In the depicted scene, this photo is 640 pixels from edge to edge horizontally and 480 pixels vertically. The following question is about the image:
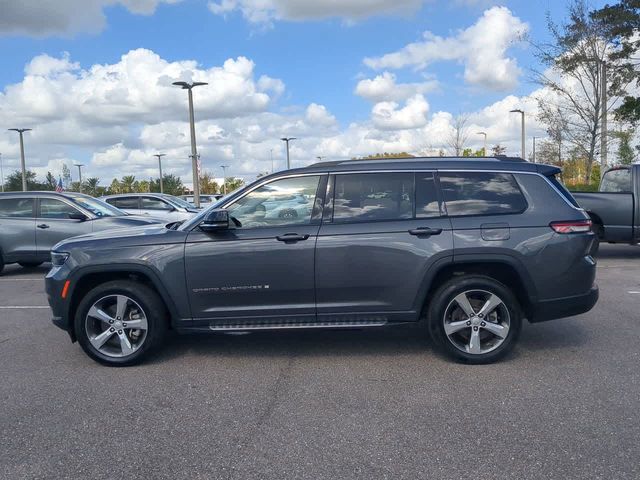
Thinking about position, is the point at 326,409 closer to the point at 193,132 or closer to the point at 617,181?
the point at 617,181

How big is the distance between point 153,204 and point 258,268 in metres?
14.1

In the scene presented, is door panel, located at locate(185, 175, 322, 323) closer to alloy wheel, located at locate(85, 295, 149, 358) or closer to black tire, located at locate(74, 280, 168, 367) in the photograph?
black tire, located at locate(74, 280, 168, 367)

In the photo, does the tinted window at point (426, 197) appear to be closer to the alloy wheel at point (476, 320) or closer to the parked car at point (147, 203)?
the alloy wheel at point (476, 320)

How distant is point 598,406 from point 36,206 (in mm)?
10941

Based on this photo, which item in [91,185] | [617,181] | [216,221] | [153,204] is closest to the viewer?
[216,221]

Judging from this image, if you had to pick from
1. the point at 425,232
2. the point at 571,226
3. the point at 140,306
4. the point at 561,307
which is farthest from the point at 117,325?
the point at 571,226

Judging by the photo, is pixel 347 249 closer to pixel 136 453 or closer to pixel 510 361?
pixel 510 361

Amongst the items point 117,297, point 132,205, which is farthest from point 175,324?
point 132,205

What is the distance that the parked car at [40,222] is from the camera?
11.4 meters

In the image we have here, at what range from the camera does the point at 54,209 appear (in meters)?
11.7

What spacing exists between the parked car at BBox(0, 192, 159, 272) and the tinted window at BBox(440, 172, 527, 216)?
7673 millimetres

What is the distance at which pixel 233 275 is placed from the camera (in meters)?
5.04

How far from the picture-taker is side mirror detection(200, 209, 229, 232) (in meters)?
4.92

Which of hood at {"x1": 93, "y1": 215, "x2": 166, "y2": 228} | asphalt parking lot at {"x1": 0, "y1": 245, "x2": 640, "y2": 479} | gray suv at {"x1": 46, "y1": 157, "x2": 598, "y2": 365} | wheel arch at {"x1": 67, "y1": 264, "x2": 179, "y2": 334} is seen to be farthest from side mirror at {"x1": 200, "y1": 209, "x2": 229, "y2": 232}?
hood at {"x1": 93, "y1": 215, "x2": 166, "y2": 228}
